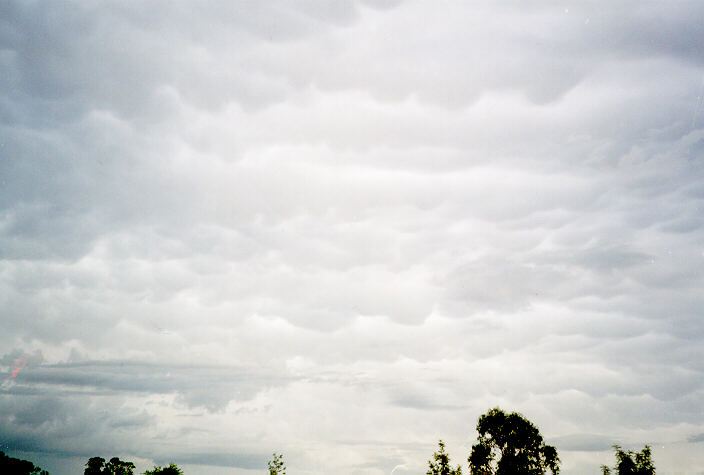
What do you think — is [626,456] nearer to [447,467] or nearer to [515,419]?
[515,419]

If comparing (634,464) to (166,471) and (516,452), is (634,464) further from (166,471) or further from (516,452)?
(166,471)

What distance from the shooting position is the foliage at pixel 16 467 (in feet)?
309

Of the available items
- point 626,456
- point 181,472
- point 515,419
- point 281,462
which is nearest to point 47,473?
point 181,472

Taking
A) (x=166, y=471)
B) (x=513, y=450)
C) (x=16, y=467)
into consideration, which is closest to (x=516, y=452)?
(x=513, y=450)

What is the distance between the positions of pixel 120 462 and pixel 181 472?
1276 inches

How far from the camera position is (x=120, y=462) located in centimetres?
10419

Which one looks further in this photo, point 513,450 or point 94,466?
point 94,466

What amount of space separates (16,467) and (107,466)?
1802 centimetres

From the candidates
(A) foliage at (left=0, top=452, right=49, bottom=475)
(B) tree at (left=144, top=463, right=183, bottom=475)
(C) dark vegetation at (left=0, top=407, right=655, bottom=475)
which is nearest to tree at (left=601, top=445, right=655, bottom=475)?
(C) dark vegetation at (left=0, top=407, right=655, bottom=475)

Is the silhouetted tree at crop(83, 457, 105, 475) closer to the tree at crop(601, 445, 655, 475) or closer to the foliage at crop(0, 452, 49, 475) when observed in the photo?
the foliage at crop(0, 452, 49, 475)

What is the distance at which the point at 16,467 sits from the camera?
96.8 meters

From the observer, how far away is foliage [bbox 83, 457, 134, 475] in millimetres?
95869

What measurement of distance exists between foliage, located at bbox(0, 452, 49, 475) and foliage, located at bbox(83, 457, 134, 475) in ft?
33.2

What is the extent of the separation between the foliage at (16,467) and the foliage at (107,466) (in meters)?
10.1
